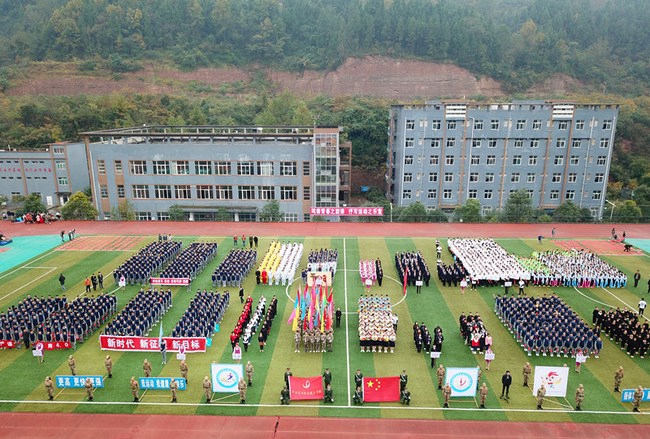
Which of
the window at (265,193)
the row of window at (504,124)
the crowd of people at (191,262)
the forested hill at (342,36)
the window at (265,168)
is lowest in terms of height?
the crowd of people at (191,262)

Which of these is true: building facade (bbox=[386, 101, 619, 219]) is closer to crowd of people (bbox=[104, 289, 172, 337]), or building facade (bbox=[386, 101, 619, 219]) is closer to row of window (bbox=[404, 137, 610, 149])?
row of window (bbox=[404, 137, 610, 149])

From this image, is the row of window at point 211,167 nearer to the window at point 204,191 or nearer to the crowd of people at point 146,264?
the window at point 204,191

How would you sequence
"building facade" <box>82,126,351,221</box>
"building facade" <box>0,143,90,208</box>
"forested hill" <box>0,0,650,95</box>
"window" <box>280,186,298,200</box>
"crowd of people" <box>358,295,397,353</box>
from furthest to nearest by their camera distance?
"forested hill" <box>0,0,650,95</box> → "building facade" <box>0,143,90,208</box> → "window" <box>280,186,298,200</box> → "building facade" <box>82,126,351,221</box> → "crowd of people" <box>358,295,397,353</box>

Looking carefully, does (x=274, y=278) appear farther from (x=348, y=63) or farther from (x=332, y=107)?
(x=348, y=63)

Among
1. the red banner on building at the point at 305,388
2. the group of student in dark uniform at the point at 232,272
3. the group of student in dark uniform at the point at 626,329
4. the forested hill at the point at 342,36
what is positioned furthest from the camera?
the forested hill at the point at 342,36

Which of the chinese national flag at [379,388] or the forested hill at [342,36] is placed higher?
the forested hill at [342,36]

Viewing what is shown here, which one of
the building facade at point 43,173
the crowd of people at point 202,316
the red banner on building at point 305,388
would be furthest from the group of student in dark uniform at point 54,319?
the building facade at point 43,173

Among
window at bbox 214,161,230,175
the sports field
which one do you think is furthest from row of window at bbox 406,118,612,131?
the sports field
